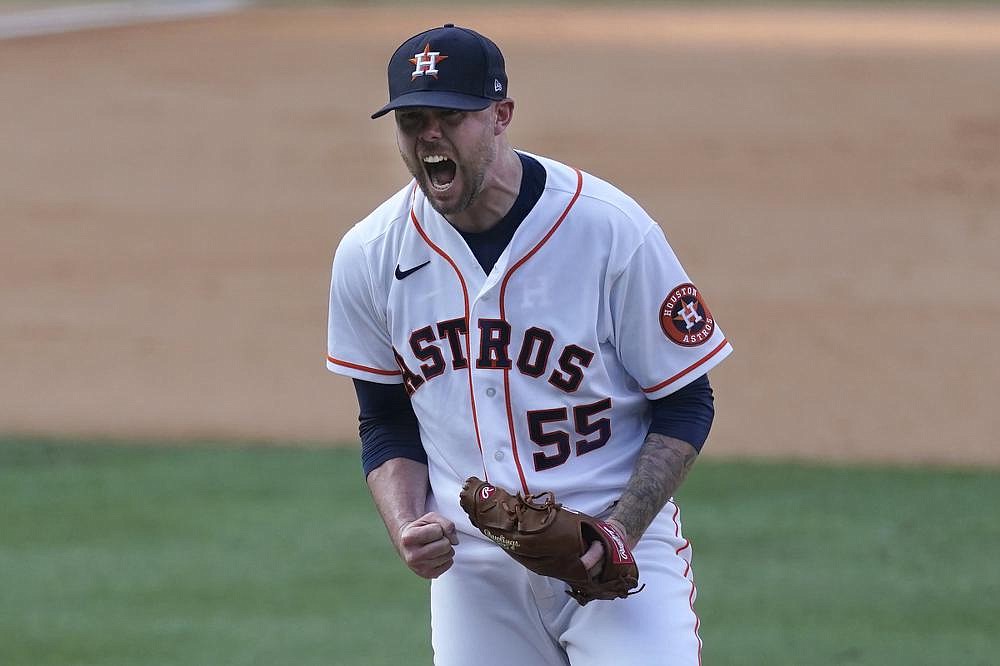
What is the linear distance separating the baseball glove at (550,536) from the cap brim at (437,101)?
2.54 feet

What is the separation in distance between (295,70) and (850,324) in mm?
10006

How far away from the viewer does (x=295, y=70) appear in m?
19.2

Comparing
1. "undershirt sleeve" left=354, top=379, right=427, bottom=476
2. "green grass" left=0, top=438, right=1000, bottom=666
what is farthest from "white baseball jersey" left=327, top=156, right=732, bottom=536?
"green grass" left=0, top=438, right=1000, bottom=666

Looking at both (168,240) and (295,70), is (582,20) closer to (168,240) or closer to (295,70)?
(295,70)

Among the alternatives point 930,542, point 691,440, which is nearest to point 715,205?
point 930,542

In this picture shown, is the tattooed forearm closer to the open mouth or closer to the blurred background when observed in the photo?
the open mouth

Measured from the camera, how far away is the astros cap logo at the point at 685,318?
3486 mm

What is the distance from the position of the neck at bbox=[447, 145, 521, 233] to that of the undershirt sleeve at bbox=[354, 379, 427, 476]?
47 centimetres

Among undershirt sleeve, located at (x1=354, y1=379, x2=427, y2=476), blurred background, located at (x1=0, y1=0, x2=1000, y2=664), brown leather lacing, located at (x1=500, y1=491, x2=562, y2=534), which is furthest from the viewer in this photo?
blurred background, located at (x1=0, y1=0, x2=1000, y2=664)

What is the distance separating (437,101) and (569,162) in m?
11.4

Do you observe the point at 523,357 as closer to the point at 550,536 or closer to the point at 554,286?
the point at 554,286

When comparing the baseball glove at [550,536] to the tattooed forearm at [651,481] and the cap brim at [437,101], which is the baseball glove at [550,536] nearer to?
the tattooed forearm at [651,481]

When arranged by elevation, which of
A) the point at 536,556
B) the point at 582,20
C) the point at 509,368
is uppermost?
the point at 509,368

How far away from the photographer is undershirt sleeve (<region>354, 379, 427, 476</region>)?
149 inches
